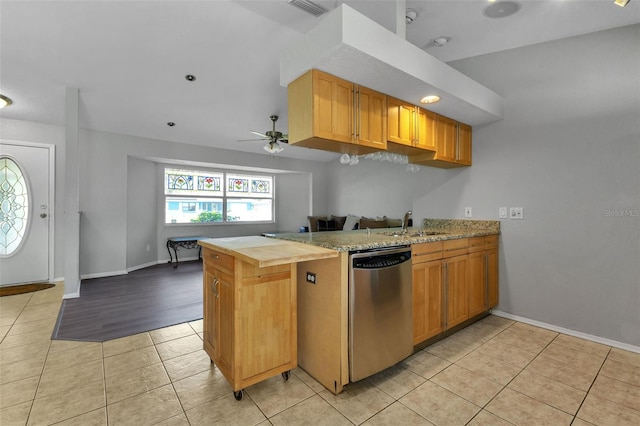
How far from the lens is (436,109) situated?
9.26 feet

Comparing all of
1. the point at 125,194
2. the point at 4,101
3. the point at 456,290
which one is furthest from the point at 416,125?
the point at 4,101

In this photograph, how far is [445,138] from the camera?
9.89 feet

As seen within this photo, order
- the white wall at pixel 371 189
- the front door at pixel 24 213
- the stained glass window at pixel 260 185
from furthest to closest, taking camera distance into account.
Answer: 1. the stained glass window at pixel 260 185
2. the white wall at pixel 371 189
3. the front door at pixel 24 213

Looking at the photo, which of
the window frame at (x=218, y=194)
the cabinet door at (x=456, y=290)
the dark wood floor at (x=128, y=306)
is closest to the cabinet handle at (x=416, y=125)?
the cabinet door at (x=456, y=290)

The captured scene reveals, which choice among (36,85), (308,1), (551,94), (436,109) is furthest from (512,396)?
(36,85)

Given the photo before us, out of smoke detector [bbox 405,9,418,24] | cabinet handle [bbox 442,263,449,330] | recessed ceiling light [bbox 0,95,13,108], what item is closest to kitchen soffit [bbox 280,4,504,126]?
smoke detector [bbox 405,9,418,24]

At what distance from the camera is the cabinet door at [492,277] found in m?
2.99

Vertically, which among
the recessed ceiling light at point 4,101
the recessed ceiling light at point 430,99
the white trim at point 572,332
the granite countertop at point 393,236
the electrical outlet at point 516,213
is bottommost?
the white trim at point 572,332

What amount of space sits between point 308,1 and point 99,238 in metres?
4.82

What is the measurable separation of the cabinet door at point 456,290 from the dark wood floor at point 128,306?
2.55 meters

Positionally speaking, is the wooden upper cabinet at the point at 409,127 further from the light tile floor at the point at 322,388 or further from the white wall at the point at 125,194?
the white wall at the point at 125,194

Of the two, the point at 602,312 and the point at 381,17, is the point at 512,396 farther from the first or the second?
the point at 381,17

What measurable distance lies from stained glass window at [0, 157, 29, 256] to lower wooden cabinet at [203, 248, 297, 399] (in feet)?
14.3

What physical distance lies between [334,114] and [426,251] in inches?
52.1
